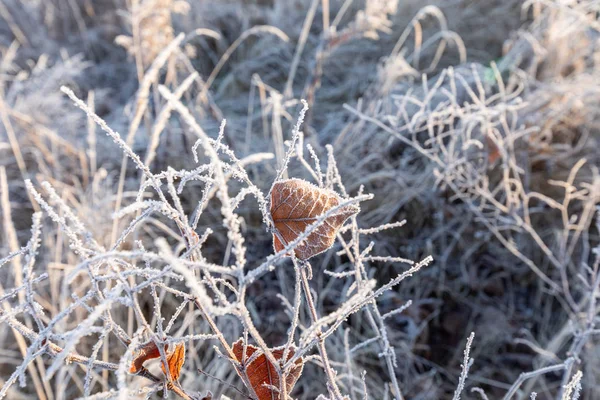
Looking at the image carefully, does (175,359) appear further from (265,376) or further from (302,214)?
(302,214)

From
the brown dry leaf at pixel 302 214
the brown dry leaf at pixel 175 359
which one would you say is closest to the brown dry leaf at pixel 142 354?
the brown dry leaf at pixel 175 359

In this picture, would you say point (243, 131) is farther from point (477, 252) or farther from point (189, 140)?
point (477, 252)

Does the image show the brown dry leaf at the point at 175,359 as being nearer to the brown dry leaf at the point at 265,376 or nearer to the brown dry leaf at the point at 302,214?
the brown dry leaf at the point at 265,376

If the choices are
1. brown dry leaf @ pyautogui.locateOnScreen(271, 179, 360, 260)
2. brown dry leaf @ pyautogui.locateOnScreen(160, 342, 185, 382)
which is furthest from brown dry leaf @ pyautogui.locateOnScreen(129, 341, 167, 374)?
brown dry leaf @ pyautogui.locateOnScreen(271, 179, 360, 260)

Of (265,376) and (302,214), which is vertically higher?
(302,214)

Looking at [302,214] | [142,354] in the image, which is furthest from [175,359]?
[302,214]

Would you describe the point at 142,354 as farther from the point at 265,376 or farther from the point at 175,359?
the point at 265,376
